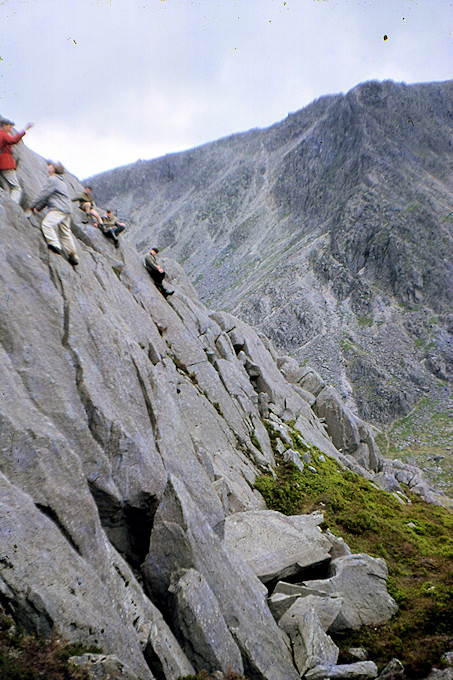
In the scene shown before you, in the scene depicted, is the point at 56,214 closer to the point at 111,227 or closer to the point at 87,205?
the point at 87,205

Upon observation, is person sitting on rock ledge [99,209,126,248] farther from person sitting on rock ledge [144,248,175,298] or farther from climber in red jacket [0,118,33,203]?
climber in red jacket [0,118,33,203]

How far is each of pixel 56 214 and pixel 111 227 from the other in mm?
8044

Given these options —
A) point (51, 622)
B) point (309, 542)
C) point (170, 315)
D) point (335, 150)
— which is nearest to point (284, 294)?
point (335, 150)

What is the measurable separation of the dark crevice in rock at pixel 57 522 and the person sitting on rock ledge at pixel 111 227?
16.0m

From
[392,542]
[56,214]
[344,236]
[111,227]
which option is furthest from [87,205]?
[344,236]

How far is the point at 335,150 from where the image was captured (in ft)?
397

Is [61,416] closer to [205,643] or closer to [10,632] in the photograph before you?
[10,632]

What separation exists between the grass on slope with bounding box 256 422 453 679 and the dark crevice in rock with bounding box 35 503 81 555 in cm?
714

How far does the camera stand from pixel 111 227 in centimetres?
1998

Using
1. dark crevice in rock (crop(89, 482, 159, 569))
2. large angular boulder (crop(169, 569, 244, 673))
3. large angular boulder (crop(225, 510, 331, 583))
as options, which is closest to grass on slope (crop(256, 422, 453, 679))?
large angular boulder (crop(225, 510, 331, 583))

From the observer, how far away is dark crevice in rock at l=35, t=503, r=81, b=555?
666cm

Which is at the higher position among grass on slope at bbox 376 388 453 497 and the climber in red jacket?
the climber in red jacket

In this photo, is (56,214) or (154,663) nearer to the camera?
(154,663)

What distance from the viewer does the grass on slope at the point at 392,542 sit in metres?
9.18
